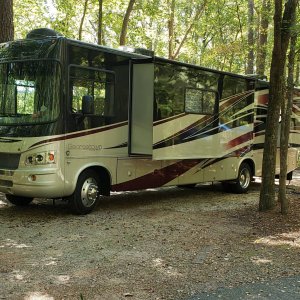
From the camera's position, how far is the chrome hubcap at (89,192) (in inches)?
345

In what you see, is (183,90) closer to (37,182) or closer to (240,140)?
(240,140)

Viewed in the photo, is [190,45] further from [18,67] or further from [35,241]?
[35,241]

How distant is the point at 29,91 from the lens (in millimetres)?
8375

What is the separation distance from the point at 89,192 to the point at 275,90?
12.8 ft

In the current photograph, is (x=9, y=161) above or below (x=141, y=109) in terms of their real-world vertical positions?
below

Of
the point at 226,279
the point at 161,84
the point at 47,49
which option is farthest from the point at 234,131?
the point at 226,279

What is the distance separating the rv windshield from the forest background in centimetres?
981

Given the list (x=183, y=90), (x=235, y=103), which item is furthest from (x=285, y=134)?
(x=235, y=103)

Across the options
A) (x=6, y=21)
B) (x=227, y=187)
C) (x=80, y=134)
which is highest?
(x=6, y=21)

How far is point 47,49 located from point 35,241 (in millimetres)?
3438

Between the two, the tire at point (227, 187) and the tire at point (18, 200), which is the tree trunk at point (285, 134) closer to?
the tire at point (227, 187)

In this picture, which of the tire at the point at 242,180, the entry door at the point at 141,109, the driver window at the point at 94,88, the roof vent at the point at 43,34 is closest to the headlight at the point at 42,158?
the driver window at the point at 94,88

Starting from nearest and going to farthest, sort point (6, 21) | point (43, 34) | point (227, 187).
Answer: point (43, 34) → point (6, 21) → point (227, 187)

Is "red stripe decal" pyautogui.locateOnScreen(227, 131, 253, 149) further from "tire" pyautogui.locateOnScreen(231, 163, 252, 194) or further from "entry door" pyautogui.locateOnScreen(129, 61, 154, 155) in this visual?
"entry door" pyautogui.locateOnScreen(129, 61, 154, 155)
